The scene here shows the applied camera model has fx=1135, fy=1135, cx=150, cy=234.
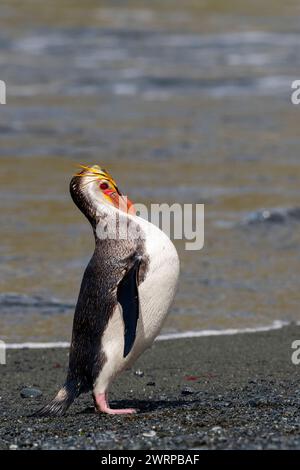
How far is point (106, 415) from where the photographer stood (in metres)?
6.03

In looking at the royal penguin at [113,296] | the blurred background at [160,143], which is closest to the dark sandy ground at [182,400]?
the royal penguin at [113,296]

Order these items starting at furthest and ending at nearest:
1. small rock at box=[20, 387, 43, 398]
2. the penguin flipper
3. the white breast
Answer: small rock at box=[20, 387, 43, 398] < the white breast < the penguin flipper

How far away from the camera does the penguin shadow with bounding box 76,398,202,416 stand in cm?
627

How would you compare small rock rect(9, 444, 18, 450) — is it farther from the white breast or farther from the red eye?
the red eye

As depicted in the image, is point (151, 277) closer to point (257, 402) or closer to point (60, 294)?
point (257, 402)

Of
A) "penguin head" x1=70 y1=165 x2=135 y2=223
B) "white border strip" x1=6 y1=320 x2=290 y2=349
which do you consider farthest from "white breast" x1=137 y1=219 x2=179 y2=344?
"white border strip" x1=6 y1=320 x2=290 y2=349

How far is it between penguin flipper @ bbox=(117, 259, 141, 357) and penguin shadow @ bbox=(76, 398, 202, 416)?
16.7 inches

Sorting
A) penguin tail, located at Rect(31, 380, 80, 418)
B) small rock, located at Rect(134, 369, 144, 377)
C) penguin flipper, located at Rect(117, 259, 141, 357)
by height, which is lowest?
small rock, located at Rect(134, 369, 144, 377)

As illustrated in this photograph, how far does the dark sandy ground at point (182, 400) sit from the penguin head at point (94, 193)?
113 cm

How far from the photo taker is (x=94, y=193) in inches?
248

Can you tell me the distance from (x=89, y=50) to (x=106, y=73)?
4294 millimetres

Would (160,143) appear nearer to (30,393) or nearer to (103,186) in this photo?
(30,393)

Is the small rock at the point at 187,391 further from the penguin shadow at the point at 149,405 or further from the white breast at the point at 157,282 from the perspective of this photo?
the white breast at the point at 157,282

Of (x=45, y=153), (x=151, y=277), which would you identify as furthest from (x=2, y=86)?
(x=151, y=277)
